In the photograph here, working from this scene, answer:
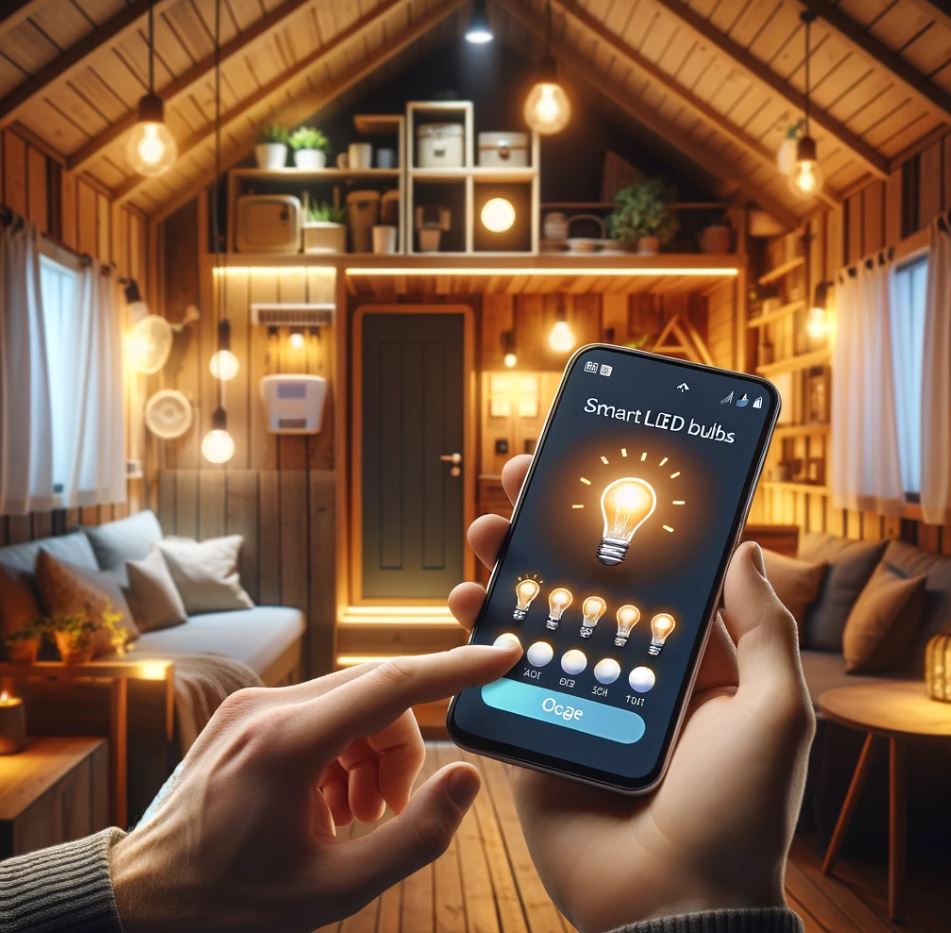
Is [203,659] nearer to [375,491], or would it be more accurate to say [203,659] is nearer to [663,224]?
[375,491]

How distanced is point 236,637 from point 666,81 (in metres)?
3.68

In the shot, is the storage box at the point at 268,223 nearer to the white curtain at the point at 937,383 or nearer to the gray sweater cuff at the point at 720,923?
the white curtain at the point at 937,383

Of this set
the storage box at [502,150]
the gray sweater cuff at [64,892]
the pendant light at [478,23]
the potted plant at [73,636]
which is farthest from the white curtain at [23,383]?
the gray sweater cuff at [64,892]

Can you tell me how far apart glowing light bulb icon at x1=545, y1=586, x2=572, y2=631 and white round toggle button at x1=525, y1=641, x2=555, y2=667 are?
0.02 metres

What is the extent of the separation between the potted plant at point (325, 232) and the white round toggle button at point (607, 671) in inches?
177

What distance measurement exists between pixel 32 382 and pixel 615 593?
326 centimetres

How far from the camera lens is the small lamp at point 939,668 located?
2.61 m

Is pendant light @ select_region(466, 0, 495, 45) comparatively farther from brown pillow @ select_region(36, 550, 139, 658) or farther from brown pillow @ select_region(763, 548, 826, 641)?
brown pillow @ select_region(36, 550, 139, 658)

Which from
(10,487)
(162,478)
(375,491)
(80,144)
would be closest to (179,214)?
(80,144)

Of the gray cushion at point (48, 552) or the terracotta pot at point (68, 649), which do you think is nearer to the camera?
the terracotta pot at point (68, 649)

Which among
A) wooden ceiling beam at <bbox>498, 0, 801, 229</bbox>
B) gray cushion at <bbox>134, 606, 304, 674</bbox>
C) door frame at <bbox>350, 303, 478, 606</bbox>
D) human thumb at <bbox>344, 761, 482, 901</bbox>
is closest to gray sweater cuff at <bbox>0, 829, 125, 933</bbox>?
human thumb at <bbox>344, 761, 482, 901</bbox>

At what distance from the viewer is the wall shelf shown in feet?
15.9

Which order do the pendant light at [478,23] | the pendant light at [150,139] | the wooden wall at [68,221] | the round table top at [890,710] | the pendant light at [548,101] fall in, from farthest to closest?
the pendant light at [478,23] → the wooden wall at [68,221] → the pendant light at [548,101] → the pendant light at [150,139] → the round table top at [890,710]

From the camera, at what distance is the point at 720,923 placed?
2.01 ft
